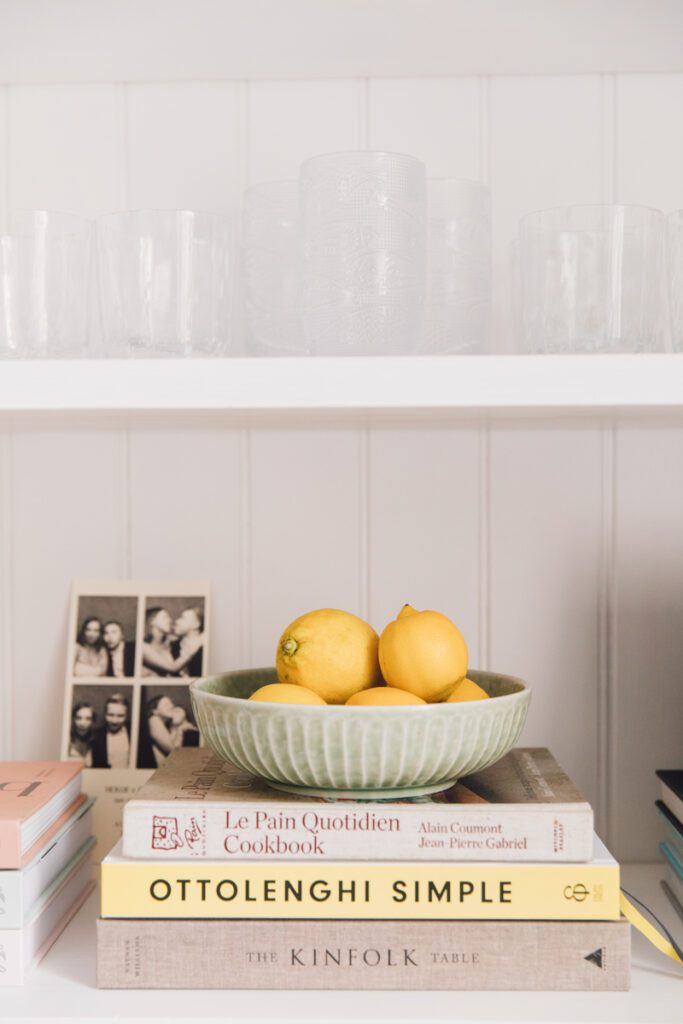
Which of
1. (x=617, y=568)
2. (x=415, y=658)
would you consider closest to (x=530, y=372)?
Result: (x=415, y=658)

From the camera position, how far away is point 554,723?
101 centimetres

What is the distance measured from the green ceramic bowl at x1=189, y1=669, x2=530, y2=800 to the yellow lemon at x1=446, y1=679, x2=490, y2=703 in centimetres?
4

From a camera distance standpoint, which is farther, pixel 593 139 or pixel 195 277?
pixel 593 139

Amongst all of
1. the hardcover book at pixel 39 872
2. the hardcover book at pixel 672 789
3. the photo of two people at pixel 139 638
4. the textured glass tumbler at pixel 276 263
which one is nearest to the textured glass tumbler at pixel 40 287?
the textured glass tumbler at pixel 276 263

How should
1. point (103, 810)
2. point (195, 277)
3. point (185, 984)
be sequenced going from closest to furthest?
point (185, 984), point (195, 277), point (103, 810)

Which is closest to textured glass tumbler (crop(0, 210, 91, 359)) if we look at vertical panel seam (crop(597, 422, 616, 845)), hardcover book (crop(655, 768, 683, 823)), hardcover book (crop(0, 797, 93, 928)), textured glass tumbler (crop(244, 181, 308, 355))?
textured glass tumbler (crop(244, 181, 308, 355))

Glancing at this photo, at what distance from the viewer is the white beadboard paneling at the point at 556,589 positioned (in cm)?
101

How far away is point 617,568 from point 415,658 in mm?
339

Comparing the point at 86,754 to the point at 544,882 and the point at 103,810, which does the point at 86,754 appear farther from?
the point at 544,882

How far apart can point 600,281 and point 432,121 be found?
32 centimetres

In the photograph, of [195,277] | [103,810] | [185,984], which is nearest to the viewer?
[185,984]

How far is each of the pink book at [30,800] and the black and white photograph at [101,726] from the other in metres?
0.07

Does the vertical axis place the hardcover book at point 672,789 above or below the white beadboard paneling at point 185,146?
below

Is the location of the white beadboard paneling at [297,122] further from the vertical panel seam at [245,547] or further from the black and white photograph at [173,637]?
the black and white photograph at [173,637]
